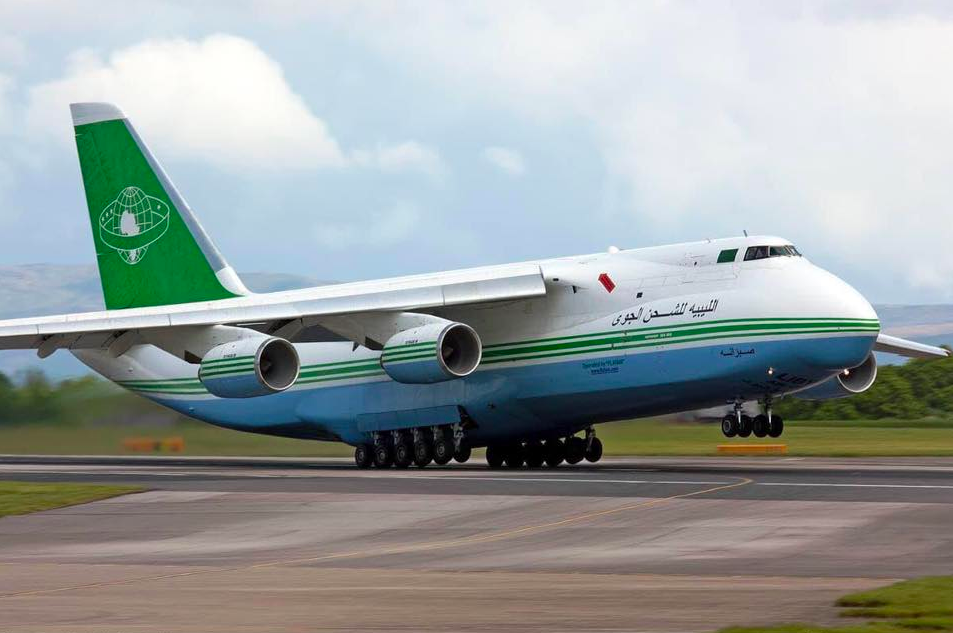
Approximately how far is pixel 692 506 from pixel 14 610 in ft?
31.5

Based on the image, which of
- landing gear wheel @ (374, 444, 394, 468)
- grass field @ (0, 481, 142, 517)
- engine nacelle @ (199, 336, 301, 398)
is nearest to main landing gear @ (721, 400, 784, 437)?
landing gear wheel @ (374, 444, 394, 468)

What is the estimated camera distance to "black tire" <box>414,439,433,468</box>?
2953cm

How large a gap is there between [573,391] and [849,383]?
19.4ft

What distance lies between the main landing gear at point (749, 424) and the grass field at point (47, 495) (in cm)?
962

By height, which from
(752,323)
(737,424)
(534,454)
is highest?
(752,323)

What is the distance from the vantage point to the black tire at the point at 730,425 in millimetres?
24906

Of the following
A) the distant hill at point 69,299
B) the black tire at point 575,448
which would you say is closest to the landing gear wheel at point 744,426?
the black tire at point 575,448

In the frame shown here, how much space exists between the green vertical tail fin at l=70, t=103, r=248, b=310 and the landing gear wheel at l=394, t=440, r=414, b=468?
640 centimetres

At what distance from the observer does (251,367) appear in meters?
28.0

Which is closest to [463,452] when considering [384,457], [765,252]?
[384,457]

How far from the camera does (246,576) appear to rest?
13.2 metres

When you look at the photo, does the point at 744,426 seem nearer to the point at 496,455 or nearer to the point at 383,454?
the point at 496,455

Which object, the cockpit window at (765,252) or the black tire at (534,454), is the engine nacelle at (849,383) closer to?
the cockpit window at (765,252)

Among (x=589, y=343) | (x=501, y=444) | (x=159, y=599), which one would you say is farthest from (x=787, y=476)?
(x=159, y=599)
